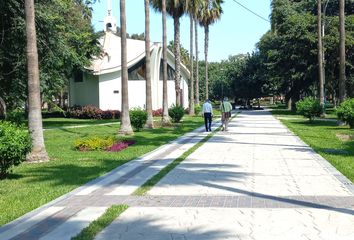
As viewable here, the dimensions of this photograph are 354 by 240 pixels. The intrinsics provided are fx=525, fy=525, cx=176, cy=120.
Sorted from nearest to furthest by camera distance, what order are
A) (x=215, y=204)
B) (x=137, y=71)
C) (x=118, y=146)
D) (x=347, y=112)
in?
(x=215, y=204) < (x=118, y=146) < (x=347, y=112) < (x=137, y=71)

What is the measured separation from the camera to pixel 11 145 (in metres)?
10.7

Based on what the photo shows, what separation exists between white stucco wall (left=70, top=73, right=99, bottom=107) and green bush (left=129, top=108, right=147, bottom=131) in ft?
73.1

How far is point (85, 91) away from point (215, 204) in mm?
42903

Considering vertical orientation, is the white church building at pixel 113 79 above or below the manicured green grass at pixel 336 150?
above

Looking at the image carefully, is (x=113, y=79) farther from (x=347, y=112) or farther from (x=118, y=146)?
(x=118, y=146)

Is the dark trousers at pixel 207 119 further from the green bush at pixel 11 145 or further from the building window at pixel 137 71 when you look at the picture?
the building window at pixel 137 71

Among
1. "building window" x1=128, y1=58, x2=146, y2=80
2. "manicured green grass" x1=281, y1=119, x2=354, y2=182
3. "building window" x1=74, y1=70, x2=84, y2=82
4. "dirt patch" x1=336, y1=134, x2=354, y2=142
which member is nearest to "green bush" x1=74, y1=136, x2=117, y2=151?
"manicured green grass" x1=281, y1=119, x2=354, y2=182

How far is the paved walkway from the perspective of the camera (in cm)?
645

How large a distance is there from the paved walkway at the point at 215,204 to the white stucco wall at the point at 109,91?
114ft

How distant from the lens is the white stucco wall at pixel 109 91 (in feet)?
157

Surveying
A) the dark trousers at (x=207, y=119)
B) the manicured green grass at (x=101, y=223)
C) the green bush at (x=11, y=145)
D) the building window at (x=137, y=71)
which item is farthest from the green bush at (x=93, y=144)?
the building window at (x=137, y=71)

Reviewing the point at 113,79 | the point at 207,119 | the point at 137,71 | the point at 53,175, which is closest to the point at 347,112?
the point at 207,119

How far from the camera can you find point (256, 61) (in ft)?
218

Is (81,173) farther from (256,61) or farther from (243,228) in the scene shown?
(256,61)
